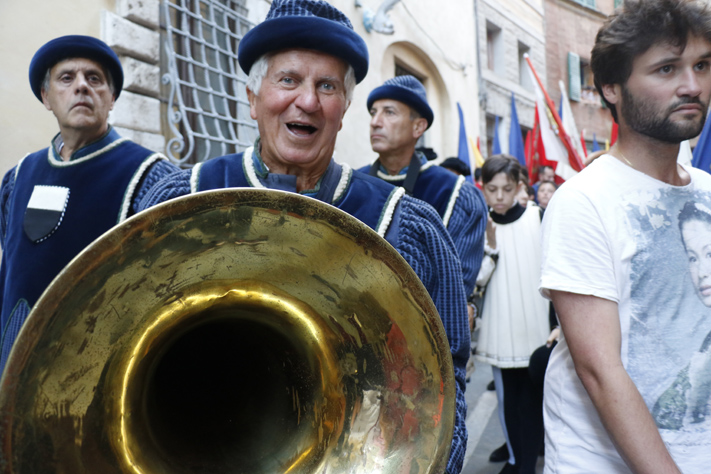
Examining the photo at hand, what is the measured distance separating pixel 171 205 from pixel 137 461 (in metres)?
0.43

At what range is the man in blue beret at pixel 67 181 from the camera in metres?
1.91

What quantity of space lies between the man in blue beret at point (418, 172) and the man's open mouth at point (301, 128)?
165cm

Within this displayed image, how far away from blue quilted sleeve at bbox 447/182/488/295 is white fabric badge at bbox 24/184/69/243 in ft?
5.44

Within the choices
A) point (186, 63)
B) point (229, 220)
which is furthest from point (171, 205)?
point (186, 63)

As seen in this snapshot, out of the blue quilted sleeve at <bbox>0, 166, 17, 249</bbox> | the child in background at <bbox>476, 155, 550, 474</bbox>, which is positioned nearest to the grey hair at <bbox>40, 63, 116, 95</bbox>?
the blue quilted sleeve at <bbox>0, 166, 17, 249</bbox>

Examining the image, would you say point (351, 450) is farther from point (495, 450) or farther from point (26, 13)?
point (26, 13)

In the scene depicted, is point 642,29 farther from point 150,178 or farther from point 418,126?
point 418,126

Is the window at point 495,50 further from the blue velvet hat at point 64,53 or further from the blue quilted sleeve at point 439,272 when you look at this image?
the blue quilted sleeve at point 439,272

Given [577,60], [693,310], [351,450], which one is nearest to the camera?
[351,450]

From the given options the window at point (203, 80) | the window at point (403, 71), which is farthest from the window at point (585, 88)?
the window at point (203, 80)

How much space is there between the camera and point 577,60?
15.5m

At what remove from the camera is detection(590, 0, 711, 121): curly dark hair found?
135cm

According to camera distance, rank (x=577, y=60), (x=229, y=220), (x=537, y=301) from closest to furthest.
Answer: (x=229, y=220) < (x=537, y=301) < (x=577, y=60)

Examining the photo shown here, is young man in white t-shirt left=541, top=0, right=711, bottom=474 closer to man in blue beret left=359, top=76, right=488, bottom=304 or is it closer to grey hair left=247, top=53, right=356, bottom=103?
grey hair left=247, top=53, right=356, bottom=103
